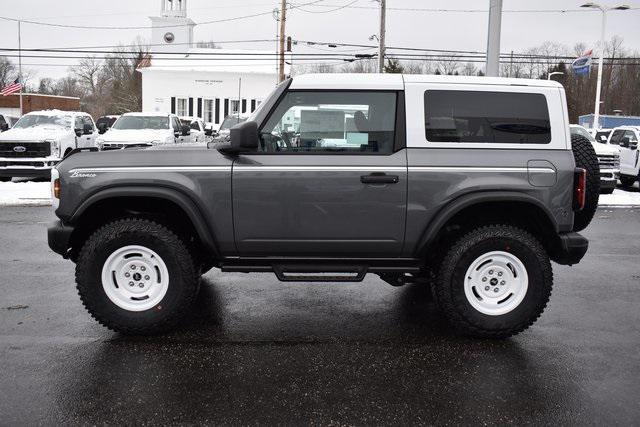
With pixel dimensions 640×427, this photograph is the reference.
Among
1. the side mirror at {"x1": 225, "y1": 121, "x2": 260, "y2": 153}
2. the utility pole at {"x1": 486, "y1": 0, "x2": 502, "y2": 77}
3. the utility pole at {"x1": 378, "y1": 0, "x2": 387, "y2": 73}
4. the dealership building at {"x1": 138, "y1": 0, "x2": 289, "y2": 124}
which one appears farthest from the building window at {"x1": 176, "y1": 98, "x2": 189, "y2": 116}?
the side mirror at {"x1": 225, "y1": 121, "x2": 260, "y2": 153}

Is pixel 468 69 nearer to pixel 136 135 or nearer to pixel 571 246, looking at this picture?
pixel 136 135

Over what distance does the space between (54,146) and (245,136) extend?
13665mm

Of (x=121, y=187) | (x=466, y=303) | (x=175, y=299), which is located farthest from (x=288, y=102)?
(x=466, y=303)

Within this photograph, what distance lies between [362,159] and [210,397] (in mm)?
2031

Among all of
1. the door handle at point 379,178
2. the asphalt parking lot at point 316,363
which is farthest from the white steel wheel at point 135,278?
the door handle at point 379,178

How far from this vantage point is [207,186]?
15.0ft

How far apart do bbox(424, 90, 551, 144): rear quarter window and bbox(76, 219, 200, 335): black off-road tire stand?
216cm

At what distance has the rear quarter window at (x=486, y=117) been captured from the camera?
15.2 ft

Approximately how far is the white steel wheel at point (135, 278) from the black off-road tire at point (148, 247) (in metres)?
0.04

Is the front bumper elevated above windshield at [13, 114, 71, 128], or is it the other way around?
windshield at [13, 114, 71, 128]

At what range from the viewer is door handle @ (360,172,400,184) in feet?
14.8

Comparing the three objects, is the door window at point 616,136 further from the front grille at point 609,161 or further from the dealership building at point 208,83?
the dealership building at point 208,83

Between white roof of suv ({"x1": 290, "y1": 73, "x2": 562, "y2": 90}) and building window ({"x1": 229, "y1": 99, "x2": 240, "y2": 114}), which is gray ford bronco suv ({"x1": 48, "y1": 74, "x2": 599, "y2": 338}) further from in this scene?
building window ({"x1": 229, "y1": 99, "x2": 240, "y2": 114})

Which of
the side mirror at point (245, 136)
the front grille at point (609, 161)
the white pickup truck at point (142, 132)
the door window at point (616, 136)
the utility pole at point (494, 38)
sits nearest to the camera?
the side mirror at point (245, 136)
